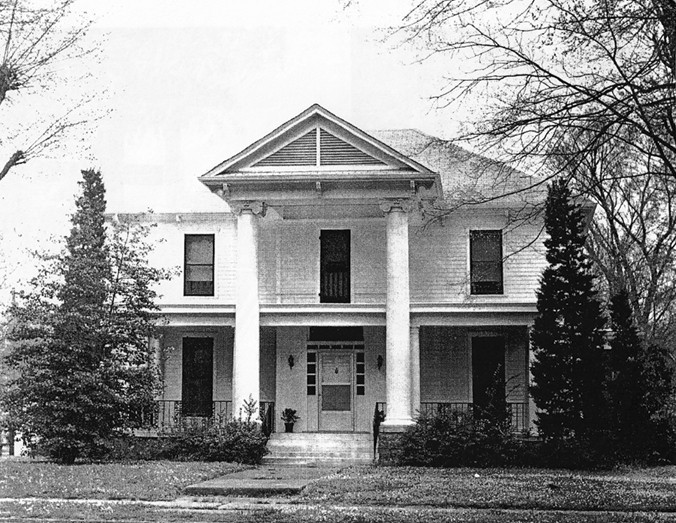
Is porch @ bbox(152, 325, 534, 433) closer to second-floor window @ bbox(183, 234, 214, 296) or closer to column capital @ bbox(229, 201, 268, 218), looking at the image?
second-floor window @ bbox(183, 234, 214, 296)

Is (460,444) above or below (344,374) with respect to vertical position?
below

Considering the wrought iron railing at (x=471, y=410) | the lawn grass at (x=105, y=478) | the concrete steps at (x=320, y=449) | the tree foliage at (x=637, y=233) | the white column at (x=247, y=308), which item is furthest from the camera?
the tree foliage at (x=637, y=233)

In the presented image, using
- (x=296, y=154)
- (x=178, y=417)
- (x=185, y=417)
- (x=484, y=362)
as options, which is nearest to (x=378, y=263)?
(x=484, y=362)

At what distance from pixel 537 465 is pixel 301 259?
9030 mm

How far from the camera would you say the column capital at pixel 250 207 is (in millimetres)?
24784

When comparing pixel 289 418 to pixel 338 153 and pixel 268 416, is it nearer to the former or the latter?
pixel 268 416

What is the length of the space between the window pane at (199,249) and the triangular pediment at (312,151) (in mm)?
4020

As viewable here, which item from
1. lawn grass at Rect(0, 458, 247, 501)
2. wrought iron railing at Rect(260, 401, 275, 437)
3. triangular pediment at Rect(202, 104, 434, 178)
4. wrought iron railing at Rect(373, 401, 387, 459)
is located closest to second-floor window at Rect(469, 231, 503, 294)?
triangular pediment at Rect(202, 104, 434, 178)

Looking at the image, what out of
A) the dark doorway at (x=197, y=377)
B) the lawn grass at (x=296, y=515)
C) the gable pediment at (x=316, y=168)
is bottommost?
the lawn grass at (x=296, y=515)

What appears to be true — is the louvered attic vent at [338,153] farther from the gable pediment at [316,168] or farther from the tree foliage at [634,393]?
the tree foliage at [634,393]

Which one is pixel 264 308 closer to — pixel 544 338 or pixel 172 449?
pixel 172 449

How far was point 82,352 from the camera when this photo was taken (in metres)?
21.9

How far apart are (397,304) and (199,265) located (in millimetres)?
6633

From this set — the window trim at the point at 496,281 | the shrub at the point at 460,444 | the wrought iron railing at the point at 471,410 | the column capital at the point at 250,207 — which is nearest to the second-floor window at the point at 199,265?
the column capital at the point at 250,207
